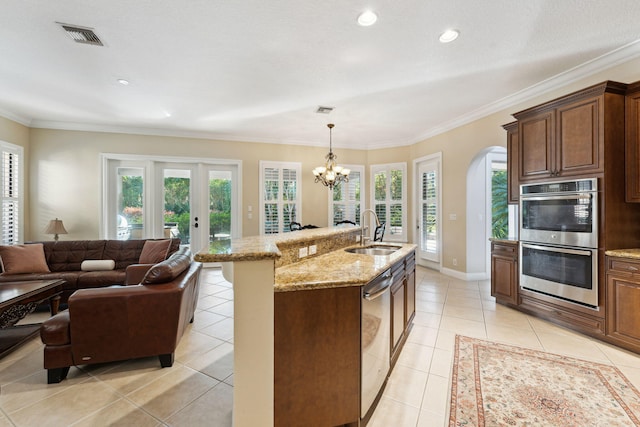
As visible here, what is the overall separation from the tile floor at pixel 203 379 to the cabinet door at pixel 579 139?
173 centimetres

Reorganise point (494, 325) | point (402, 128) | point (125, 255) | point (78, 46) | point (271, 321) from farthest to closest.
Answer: point (402, 128)
point (125, 255)
point (494, 325)
point (78, 46)
point (271, 321)

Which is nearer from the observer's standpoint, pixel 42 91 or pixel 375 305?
pixel 375 305

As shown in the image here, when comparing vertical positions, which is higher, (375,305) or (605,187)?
(605,187)

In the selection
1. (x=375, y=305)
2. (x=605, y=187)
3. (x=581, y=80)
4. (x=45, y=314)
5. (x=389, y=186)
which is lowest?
(x=45, y=314)

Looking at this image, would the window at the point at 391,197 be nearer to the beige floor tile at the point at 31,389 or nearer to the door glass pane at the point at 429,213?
the door glass pane at the point at 429,213

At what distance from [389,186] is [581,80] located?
379 cm

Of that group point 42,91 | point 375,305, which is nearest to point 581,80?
point 375,305

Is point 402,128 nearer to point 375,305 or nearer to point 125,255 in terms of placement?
point 375,305

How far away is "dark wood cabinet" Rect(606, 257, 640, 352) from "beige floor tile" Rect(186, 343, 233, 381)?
348cm

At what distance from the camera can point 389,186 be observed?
21.8 feet

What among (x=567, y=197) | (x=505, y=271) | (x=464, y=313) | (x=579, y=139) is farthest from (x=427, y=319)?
(x=579, y=139)

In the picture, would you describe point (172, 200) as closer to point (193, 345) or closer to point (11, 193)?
point (11, 193)

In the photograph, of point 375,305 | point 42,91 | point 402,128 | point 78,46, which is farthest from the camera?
point 402,128

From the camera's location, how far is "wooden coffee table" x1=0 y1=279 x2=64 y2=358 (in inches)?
96.8
